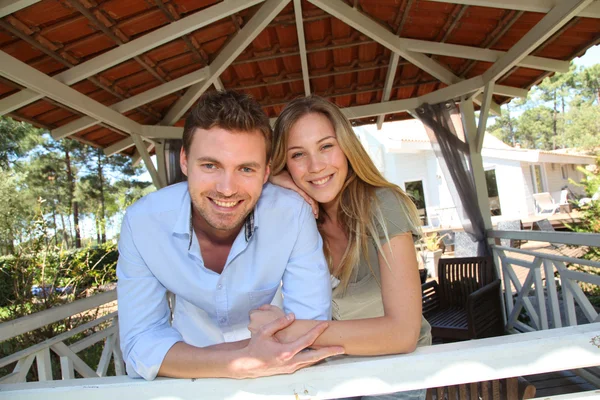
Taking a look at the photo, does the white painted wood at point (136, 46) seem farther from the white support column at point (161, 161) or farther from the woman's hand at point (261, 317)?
the woman's hand at point (261, 317)

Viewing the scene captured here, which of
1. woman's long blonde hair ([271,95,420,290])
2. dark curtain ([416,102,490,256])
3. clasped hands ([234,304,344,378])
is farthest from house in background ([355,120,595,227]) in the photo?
clasped hands ([234,304,344,378])

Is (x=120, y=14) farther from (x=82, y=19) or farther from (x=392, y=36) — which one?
(x=392, y=36)

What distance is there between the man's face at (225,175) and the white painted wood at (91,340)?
67.4 inches

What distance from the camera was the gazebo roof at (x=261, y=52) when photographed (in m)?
3.45

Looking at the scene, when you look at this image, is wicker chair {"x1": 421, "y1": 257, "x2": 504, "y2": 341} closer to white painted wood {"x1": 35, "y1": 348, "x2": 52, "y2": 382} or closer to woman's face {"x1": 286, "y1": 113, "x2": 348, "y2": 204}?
woman's face {"x1": 286, "y1": 113, "x2": 348, "y2": 204}

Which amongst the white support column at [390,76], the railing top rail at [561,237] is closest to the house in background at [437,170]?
→ the white support column at [390,76]

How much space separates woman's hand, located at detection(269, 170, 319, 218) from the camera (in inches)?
76.3

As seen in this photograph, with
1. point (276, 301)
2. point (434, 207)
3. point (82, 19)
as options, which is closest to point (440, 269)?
point (276, 301)

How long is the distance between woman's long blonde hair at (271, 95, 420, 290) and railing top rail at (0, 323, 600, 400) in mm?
666

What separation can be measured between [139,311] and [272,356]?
636 mm

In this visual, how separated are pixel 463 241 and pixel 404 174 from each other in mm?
8900

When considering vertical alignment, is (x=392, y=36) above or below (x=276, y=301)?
above

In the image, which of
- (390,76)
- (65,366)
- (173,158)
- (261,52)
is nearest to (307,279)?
(65,366)

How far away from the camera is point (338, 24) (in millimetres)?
4480
